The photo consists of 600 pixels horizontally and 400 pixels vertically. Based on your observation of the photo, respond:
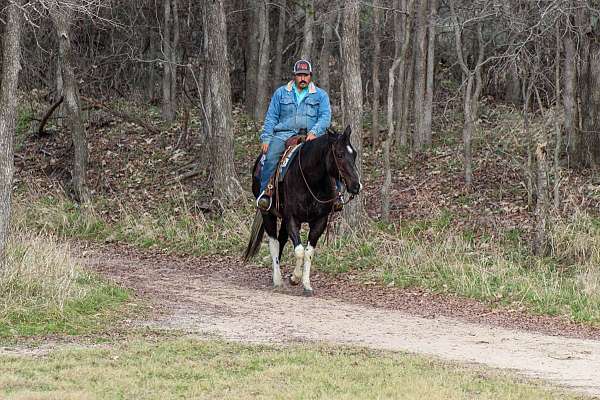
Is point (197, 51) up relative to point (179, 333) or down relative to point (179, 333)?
up

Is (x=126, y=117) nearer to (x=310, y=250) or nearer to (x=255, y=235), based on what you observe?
(x=255, y=235)

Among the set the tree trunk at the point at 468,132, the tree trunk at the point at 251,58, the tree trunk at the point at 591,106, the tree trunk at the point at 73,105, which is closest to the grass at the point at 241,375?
the tree trunk at the point at 468,132

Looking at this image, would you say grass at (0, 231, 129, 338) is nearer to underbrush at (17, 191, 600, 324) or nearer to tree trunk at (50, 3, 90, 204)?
underbrush at (17, 191, 600, 324)

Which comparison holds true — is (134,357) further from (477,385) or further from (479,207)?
(479,207)

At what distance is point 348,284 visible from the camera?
1422cm

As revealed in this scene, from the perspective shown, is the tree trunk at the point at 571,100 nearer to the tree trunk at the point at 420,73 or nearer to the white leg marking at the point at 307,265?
the tree trunk at the point at 420,73

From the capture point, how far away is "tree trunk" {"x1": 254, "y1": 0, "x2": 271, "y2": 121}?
2577cm

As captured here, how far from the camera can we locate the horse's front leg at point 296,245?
43.2 feet

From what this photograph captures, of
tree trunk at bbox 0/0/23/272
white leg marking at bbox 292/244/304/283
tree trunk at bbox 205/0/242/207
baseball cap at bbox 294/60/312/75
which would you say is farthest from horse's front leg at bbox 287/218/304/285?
tree trunk at bbox 205/0/242/207

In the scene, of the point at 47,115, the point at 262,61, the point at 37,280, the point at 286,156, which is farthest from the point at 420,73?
the point at 37,280

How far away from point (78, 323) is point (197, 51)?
1979 centimetres

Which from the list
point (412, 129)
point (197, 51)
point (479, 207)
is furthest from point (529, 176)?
point (197, 51)

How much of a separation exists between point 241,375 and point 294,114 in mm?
6287

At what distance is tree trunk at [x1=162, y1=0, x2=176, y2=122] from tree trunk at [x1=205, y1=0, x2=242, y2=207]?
5452mm
